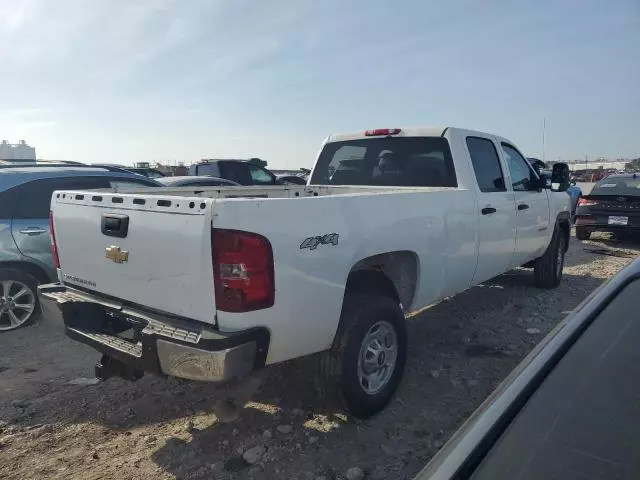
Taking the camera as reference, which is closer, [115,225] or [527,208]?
[115,225]

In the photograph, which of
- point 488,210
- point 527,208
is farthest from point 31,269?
point 527,208

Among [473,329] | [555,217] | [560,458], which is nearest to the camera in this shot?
[560,458]

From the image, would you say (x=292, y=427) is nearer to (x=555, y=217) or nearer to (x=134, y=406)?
(x=134, y=406)

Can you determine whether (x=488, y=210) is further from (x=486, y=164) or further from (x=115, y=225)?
(x=115, y=225)

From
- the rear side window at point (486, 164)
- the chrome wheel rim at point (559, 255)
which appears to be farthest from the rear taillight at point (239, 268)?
the chrome wheel rim at point (559, 255)

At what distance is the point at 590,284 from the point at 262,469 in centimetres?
604

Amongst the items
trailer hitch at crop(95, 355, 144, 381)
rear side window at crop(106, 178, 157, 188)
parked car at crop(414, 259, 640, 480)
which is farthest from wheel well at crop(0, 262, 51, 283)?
parked car at crop(414, 259, 640, 480)

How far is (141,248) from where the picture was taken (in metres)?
2.86

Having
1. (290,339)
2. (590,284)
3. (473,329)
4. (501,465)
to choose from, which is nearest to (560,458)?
(501,465)

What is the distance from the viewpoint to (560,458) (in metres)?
1.19

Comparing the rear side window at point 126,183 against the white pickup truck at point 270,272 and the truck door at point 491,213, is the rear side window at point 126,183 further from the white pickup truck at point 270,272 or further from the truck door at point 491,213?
the truck door at point 491,213

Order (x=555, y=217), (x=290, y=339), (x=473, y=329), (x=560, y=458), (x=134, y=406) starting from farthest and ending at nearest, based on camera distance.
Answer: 1. (x=555, y=217)
2. (x=473, y=329)
3. (x=134, y=406)
4. (x=290, y=339)
5. (x=560, y=458)

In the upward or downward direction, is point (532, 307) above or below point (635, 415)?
below

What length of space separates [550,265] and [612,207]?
4.94 m
